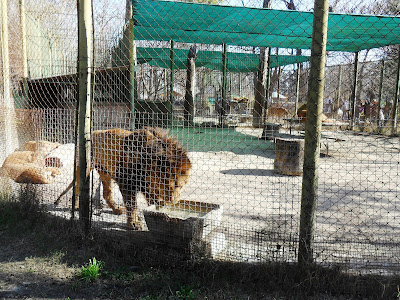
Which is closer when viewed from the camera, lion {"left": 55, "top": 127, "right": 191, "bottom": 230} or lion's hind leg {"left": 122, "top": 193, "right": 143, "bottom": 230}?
lion {"left": 55, "top": 127, "right": 191, "bottom": 230}

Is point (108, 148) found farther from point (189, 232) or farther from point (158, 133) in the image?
point (189, 232)

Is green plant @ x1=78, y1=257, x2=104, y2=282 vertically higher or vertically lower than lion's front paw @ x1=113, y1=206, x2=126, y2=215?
lower

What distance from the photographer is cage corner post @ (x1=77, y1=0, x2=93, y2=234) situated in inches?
143

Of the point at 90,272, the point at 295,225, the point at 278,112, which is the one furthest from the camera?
the point at 278,112

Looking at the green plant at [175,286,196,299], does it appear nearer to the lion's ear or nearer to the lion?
the lion

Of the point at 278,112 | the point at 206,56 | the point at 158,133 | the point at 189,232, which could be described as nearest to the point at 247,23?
the point at 158,133

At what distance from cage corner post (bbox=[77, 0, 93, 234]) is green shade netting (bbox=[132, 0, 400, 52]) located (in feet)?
7.69

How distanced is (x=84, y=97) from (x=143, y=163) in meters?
0.96

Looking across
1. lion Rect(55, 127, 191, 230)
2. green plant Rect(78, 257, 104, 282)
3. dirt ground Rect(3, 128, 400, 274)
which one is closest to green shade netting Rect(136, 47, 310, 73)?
dirt ground Rect(3, 128, 400, 274)

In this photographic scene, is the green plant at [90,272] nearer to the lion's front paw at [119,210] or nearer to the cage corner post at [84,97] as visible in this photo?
the cage corner post at [84,97]

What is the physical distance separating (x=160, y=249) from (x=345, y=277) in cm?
167

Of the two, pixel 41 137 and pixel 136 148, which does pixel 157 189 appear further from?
pixel 41 137

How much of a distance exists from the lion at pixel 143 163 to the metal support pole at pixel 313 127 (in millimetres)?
1326

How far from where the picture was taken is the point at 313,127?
9.36 ft
